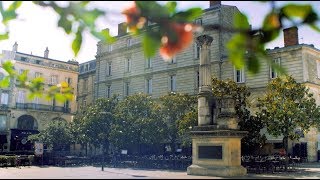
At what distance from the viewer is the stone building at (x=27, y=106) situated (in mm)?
48812

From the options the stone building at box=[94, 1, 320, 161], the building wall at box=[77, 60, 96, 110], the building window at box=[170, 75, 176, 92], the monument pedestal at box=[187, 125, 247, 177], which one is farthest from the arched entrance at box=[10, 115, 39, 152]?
the monument pedestal at box=[187, 125, 247, 177]

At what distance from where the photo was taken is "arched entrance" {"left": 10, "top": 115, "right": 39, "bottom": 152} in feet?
160

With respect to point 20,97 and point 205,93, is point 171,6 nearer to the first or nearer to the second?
point 205,93

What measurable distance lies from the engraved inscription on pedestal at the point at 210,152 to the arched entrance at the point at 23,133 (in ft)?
115

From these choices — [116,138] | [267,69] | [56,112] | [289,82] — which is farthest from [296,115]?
[56,112]

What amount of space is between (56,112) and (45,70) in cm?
660

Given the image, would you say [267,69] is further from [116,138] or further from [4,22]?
[4,22]

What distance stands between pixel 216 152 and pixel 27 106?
3780 centimetres

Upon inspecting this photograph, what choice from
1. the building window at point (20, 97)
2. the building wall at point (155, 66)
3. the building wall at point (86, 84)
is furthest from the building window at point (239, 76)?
the building window at point (20, 97)

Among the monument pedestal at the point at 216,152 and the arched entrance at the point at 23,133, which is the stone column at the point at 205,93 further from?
the arched entrance at the point at 23,133

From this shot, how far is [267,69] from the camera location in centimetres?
3444

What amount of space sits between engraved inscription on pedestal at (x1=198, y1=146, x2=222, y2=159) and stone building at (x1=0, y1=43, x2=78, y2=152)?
31.1m

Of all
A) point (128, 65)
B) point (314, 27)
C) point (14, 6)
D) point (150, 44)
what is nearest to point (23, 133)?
point (128, 65)

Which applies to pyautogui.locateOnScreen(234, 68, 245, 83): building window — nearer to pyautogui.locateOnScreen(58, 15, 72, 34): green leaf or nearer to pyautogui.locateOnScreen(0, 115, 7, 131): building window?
pyautogui.locateOnScreen(0, 115, 7, 131): building window
